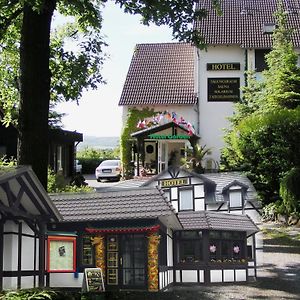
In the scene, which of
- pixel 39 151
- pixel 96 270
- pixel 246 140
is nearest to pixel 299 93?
pixel 246 140

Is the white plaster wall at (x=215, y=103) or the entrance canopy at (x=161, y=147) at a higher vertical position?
the white plaster wall at (x=215, y=103)

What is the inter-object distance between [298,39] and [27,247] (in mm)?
12133

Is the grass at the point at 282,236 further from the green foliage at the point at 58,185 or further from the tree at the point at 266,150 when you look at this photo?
the green foliage at the point at 58,185

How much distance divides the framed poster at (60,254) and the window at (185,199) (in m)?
0.69

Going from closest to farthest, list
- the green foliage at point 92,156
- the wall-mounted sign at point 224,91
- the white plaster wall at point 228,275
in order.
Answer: the white plaster wall at point 228,275, the green foliage at point 92,156, the wall-mounted sign at point 224,91

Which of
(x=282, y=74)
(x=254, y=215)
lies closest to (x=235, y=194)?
(x=254, y=215)

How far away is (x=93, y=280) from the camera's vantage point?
11.0 feet

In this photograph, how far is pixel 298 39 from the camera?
46.6 ft

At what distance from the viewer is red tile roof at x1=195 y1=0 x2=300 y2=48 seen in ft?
Result: 29.5

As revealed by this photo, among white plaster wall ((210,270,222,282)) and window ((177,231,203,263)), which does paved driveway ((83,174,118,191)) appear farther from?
white plaster wall ((210,270,222,282))

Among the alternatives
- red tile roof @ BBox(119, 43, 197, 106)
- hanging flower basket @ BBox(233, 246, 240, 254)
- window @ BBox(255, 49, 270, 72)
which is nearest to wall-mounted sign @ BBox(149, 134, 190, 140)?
red tile roof @ BBox(119, 43, 197, 106)

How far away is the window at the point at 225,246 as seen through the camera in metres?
3.52

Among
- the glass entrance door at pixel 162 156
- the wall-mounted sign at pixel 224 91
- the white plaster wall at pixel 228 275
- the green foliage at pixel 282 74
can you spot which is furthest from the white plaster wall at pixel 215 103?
the white plaster wall at pixel 228 275

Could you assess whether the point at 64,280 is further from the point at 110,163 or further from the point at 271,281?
the point at 110,163
